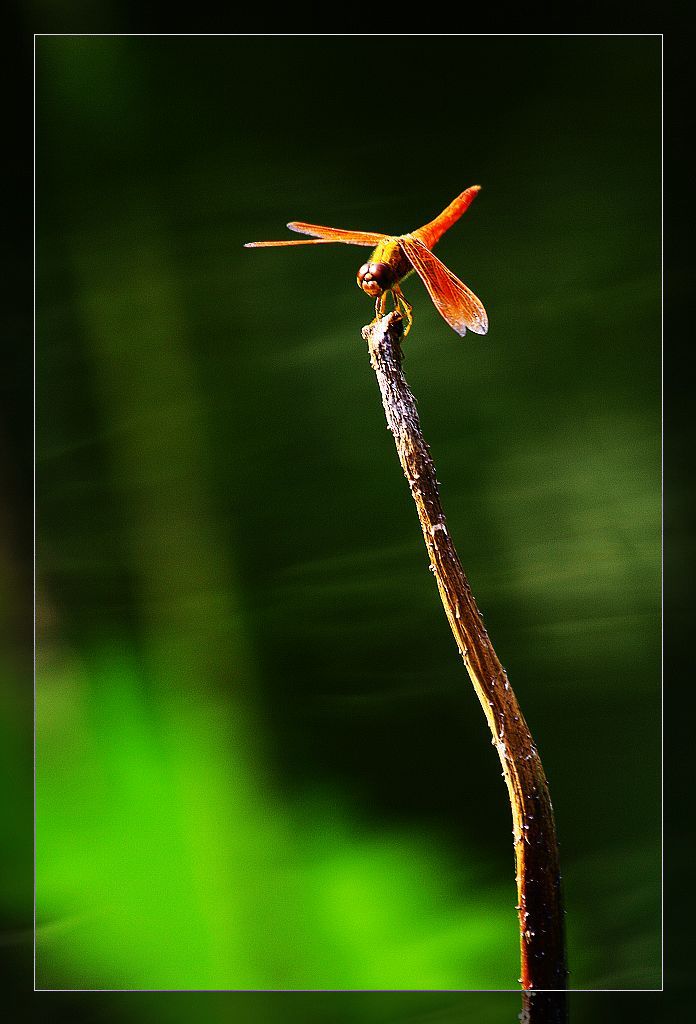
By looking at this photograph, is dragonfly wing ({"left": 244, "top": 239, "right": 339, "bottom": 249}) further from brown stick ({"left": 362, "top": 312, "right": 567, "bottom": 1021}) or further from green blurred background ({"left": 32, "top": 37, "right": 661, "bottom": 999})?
brown stick ({"left": 362, "top": 312, "right": 567, "bottom": 1021})

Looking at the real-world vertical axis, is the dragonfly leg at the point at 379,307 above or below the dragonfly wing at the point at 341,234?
below

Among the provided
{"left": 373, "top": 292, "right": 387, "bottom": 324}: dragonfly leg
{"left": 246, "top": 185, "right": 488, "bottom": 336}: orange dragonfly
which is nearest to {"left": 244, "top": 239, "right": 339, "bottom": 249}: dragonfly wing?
{"left": 246, "top": 185, "right": 488, "bottom": 336}: orange dragonfly

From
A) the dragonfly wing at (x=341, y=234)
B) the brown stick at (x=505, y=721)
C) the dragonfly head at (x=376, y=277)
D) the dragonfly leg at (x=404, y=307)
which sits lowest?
the brown stick at (x=505, y=721)

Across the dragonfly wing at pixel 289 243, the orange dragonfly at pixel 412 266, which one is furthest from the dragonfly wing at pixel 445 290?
the dragonfly wing at pixel 289 243

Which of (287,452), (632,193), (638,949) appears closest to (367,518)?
(287,452)

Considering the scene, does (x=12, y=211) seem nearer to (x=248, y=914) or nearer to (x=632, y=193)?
(x=632, y=193)

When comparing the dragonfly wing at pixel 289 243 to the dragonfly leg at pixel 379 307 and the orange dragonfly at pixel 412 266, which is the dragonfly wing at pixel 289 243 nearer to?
the orange dragonfly at pixel 412 266
